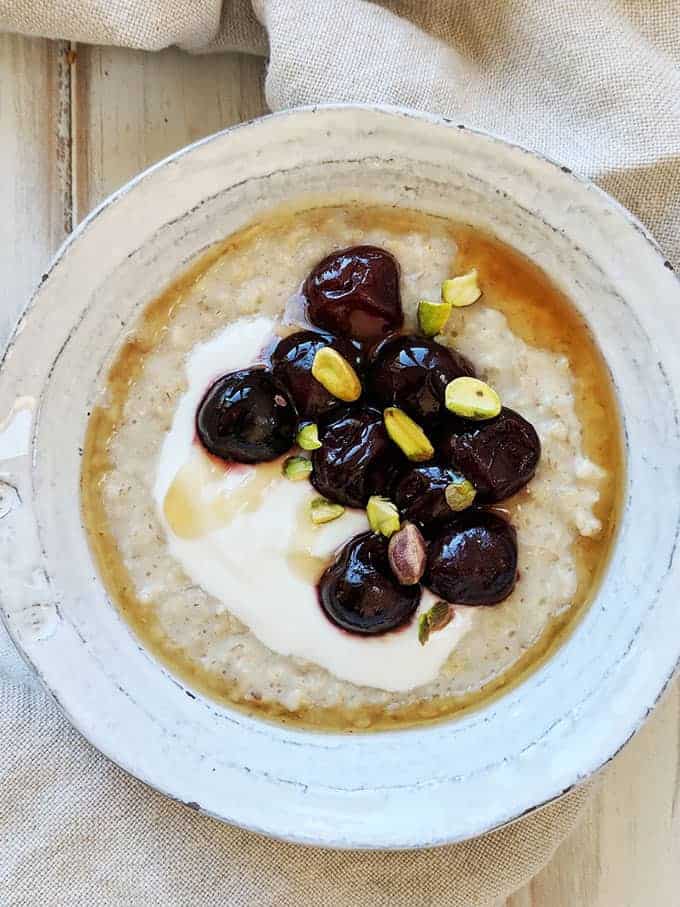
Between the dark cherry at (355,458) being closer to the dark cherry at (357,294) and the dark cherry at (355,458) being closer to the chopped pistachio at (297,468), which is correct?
the chopped pistachio at (297,468)

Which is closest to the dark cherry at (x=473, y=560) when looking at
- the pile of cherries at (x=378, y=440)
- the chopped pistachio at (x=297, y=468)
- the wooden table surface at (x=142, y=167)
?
the pile of cherries at (x=378, y=440)

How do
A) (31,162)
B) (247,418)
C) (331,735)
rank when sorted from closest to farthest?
A: (247,418)
(331,735)
(31,162)

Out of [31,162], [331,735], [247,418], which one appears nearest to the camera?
[247,418]

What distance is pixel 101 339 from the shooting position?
1639 mm

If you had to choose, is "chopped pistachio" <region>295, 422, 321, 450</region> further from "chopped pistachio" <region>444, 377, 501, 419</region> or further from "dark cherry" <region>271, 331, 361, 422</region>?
"chopped pistachio" <region>444, 377, 501, 419</region>

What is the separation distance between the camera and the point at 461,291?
5.33 ft

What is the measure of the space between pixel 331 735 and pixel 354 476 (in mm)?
462

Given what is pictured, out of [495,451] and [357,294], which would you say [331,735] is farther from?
[357,294]

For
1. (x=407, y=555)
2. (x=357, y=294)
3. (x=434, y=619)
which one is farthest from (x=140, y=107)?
(x=434, y=619)

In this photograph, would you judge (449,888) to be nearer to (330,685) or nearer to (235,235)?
(330,685)

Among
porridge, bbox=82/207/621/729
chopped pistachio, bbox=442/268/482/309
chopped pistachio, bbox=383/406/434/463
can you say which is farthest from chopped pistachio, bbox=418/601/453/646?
chopped pistachio, bbox=442/268/482/309

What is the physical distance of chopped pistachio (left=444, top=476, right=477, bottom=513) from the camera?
1.56m

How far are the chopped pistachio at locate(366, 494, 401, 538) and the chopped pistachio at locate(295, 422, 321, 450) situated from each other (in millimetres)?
128

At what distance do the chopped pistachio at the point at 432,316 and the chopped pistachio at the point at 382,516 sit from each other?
0.95 ft
